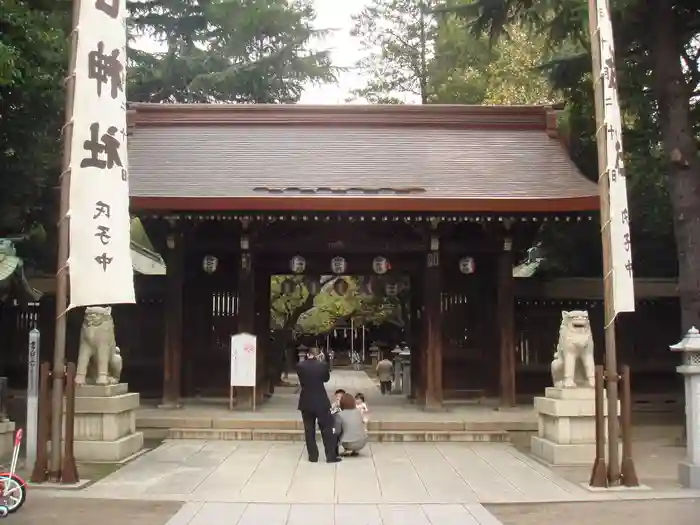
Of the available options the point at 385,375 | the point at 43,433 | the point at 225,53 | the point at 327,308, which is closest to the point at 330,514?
the point at 43,433

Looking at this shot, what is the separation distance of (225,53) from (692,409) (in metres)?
22.9

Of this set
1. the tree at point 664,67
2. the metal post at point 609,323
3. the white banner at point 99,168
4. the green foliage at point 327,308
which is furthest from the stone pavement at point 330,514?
the green foliage at point 327,308

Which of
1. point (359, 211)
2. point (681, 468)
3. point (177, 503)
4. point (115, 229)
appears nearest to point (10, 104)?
point (115, 229)

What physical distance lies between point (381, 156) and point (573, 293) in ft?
16.4

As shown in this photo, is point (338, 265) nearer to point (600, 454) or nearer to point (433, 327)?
point (433, 327)

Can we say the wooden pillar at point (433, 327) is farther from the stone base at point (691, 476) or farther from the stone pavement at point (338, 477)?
the stone base at point (691, 476)

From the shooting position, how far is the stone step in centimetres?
1173

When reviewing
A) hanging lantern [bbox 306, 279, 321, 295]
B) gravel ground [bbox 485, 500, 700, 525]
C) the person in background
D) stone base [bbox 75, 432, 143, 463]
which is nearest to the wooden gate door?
hanging lantern [bbox 306, 279, 321, 295]

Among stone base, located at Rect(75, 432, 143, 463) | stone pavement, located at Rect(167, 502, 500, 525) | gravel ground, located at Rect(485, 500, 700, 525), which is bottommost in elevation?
gravel ground, located at Rect(485, 500, 700, 525)

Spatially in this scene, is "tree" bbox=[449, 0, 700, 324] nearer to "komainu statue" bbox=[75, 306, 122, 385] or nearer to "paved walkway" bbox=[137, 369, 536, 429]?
"paved walkway" bbox=[137, 369, 536, 429]

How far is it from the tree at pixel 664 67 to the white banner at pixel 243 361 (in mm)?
7049

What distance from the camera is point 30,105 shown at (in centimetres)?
1152

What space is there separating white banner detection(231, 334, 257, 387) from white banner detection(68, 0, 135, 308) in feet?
16.1

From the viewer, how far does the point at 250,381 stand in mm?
12812
